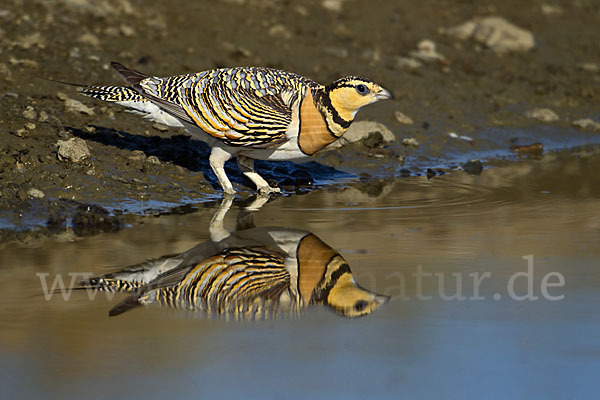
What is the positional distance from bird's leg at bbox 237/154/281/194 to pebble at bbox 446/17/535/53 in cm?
568

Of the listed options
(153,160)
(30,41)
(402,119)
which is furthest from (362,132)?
(30,41)

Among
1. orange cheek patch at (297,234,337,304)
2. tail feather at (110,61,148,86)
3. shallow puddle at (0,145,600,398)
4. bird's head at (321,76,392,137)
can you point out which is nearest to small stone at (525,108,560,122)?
shallow puddle at (0,145,600,398)

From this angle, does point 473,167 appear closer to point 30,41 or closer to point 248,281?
point 248,281

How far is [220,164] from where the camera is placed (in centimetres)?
764

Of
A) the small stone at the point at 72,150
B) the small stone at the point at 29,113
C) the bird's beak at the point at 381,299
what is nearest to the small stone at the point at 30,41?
the small stone at the point at 29,113

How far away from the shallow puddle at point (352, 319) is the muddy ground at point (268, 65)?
861mm

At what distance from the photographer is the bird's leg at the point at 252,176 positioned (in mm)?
7816

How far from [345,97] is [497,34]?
582cm

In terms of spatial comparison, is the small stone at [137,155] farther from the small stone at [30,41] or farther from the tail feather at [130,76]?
the small stone at [30,41]

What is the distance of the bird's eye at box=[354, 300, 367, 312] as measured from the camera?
496 centimetres

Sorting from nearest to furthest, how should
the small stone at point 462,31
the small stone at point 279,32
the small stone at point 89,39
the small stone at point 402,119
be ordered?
the small stone at point 402,119 < the small stone at point 89,39 < the small stone at point 279,32 < the small stone at point 462,31

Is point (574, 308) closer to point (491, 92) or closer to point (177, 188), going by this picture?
point (177, 188)

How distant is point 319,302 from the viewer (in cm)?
506

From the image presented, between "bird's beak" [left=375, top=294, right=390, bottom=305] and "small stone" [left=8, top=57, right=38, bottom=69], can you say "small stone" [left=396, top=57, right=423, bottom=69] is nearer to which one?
"small stone" [left=8, top=57, right=38, bottom=69]
